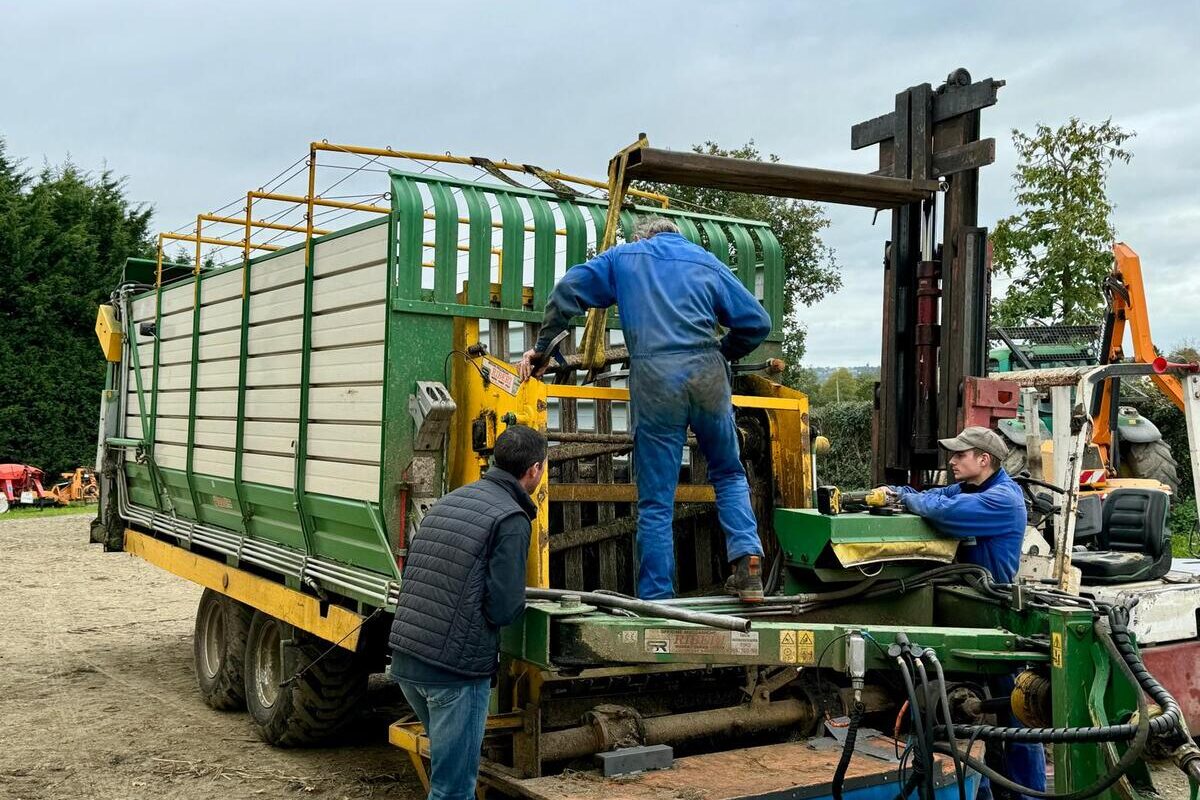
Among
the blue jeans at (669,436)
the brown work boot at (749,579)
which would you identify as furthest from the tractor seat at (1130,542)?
the blue jeans at (669,436)

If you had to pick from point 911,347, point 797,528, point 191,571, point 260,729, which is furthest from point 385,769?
point 911,347

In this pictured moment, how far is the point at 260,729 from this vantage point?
23.2 feet

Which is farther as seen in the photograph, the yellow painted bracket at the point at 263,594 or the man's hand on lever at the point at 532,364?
the yellow painted bracket at the point at 263,594

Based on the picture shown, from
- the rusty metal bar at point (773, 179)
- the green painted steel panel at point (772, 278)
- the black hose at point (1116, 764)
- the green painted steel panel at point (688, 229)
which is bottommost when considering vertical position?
the black hose at point (1116, 764)

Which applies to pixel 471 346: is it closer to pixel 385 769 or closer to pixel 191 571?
pixel 385 769

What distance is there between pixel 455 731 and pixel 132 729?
423cm

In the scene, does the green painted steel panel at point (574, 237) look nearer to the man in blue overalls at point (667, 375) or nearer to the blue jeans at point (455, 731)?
the man in blue overalls at point (667, 375)

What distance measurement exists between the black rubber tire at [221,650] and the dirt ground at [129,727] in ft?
0.39

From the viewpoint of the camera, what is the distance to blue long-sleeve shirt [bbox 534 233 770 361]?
4.81m

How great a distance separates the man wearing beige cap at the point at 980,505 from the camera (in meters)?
5.00

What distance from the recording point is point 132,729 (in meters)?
7.39

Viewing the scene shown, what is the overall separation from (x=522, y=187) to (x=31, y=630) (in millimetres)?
7673

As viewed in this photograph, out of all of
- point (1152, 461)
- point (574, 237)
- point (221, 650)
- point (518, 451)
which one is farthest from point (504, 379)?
point (1152, 461)

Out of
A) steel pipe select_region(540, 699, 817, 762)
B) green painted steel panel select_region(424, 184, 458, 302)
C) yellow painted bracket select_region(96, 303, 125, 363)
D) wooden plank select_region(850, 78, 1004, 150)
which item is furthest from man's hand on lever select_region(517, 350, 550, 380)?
yellow painted bracket select_region(96, 303, 125, 363)
